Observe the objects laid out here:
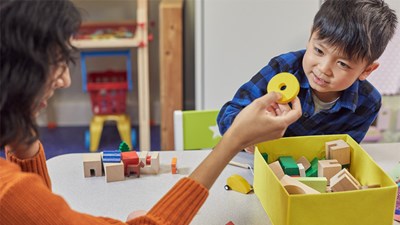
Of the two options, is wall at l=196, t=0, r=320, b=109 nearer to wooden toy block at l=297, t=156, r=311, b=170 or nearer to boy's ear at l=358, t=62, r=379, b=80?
boy's ear at l=358, t=62, r=379, b=80

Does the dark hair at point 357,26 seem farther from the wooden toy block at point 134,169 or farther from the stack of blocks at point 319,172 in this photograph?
the wooden toy block at point 134,169

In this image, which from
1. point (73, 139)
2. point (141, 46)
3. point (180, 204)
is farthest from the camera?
point (73, 139)

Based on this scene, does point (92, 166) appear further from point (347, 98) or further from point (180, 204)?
point (347, 98)

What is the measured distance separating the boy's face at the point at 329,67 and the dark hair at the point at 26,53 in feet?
1.64

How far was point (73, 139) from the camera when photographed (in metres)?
2.15

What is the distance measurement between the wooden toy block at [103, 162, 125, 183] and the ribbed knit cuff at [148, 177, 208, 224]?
8.8 inches

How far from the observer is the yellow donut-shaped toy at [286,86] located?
762mm

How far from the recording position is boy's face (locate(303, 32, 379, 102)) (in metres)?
0.90

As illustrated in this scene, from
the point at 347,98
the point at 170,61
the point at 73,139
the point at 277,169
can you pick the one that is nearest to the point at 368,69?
the point at 347,98

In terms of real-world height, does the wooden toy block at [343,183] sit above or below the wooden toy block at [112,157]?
above

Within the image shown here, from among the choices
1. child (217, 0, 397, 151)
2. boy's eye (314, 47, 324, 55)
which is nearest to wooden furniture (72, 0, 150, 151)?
child (217, 0, 397, 151)

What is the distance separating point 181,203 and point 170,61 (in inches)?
48.1

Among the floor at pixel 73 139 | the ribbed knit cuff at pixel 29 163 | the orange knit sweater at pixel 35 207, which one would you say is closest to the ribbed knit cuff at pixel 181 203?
the orange knit sweater at pixel 35 207

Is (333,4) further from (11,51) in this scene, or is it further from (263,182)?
(11,51)
